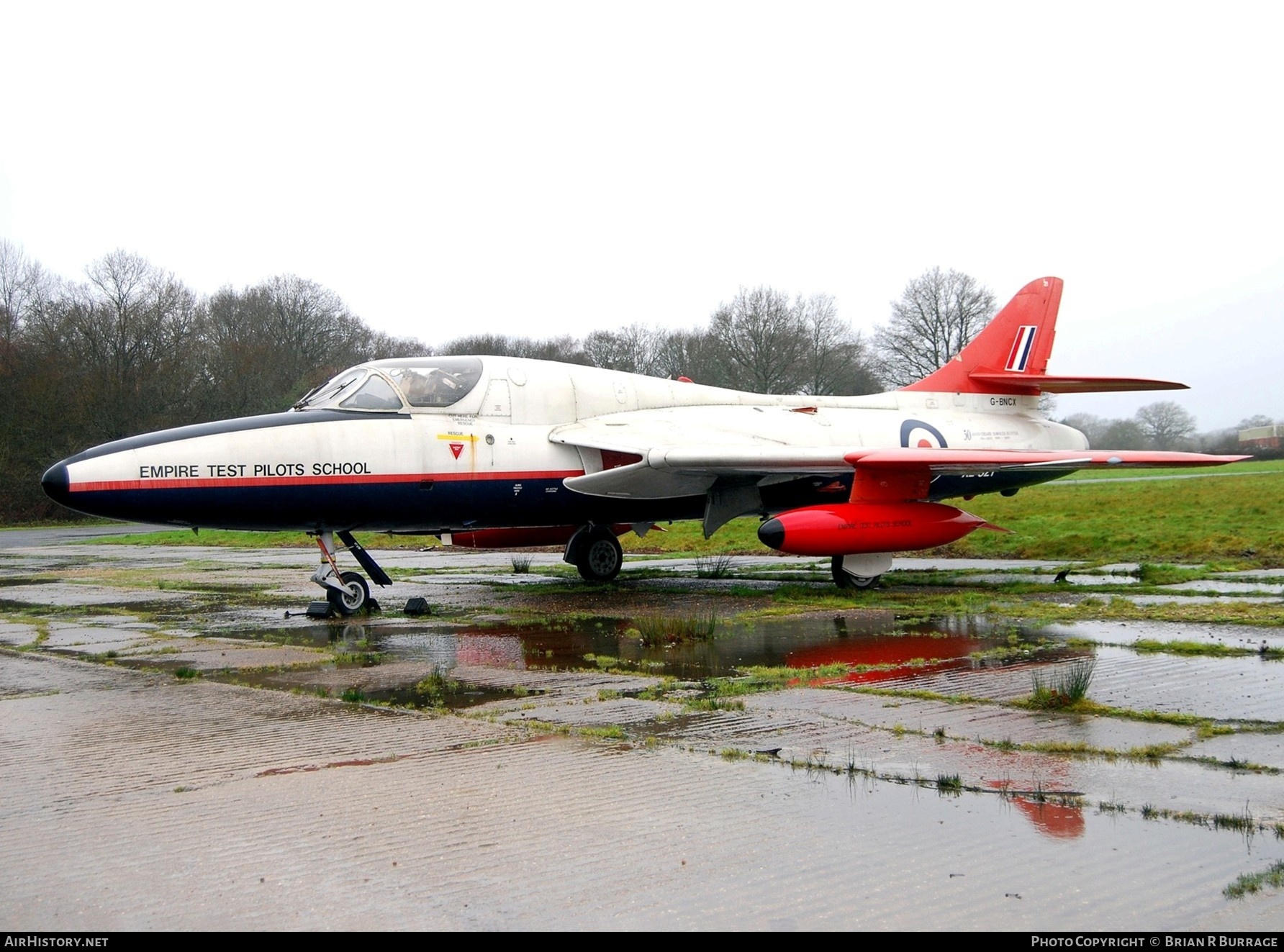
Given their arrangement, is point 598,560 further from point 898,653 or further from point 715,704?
point 715,704

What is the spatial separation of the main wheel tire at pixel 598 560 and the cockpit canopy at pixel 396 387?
325 cm

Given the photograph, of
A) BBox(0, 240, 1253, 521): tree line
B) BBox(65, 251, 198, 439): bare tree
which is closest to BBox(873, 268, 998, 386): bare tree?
BBox(0, 240, 1253, 521): tree line

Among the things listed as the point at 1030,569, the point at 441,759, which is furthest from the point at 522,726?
the point at 1030,569

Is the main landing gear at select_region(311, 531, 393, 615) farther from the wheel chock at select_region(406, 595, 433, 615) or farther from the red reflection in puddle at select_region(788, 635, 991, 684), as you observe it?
the red reflection in puddle at select_region(788, 635, 991, 684)

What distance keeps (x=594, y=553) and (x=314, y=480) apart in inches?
188

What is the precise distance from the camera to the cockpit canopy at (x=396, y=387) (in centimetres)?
1261

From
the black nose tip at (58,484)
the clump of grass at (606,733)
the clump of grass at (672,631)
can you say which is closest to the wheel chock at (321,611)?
the black nose tip at (58,484)

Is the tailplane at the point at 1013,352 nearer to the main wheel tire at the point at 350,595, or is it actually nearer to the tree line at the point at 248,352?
the main wheel tire at the point at 350,595

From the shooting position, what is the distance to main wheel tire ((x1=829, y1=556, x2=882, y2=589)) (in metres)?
13.5

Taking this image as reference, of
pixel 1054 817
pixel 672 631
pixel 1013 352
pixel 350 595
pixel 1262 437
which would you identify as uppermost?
pixel 1013 352

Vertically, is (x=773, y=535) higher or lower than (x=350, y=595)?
higher

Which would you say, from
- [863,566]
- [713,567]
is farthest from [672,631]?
[713,567]

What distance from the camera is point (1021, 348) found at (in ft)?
57.8
